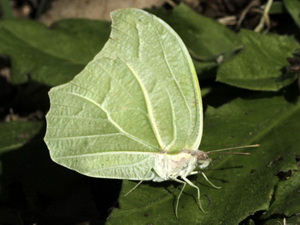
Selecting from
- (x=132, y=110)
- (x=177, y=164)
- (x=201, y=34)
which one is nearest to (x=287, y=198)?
(x=177, y=164)

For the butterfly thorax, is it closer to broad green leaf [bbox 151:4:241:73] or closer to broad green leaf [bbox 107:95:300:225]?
broad green leaf [bbox 107:95:300:225]

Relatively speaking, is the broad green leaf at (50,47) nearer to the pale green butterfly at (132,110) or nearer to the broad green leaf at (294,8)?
the pale green butterfly at (132,110)

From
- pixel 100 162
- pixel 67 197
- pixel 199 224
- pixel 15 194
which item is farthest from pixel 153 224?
pixel 15 194

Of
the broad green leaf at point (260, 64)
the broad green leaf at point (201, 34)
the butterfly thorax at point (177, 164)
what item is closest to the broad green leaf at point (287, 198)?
the butterfly thorax at point (177, 164)

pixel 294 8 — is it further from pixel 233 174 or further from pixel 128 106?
pixel 128 106

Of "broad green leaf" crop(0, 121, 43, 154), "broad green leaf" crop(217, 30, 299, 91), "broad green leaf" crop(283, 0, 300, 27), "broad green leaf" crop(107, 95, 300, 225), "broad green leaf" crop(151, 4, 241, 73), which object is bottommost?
"broad green leaf" crop(0, 121, 43, 154)

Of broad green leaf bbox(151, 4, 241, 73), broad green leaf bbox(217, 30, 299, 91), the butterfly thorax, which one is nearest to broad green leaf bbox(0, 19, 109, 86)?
broad green leaf bbox(151, 4, 241, 73)

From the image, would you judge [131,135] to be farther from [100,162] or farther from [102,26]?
[102,26]
